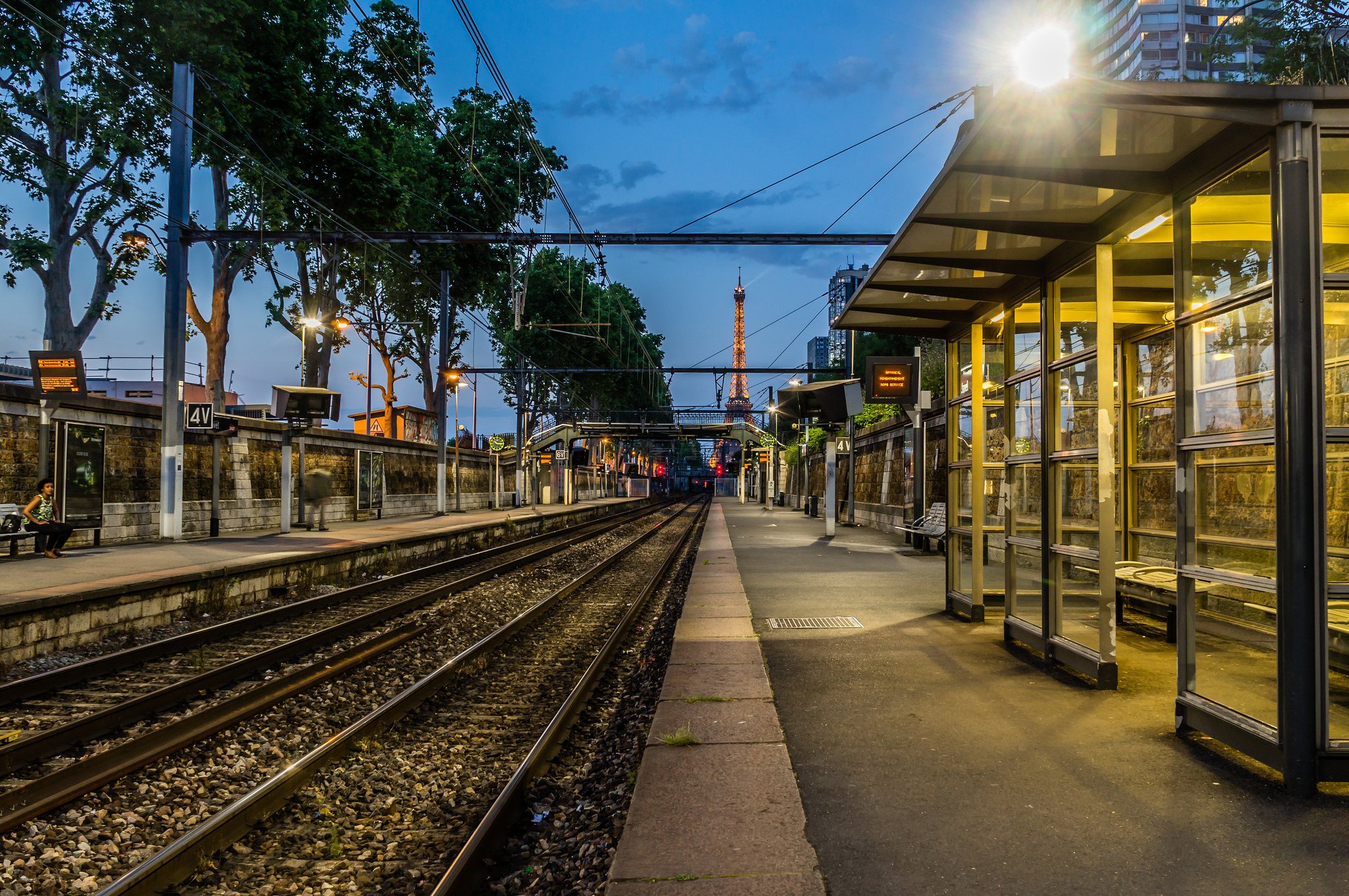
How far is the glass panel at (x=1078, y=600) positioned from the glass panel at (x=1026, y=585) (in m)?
0.28

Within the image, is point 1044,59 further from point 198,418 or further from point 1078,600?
point 198,418

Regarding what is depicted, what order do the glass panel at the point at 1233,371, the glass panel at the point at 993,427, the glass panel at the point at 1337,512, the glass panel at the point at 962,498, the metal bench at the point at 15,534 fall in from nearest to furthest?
1. the glass panel at the point at 1337,512
2. the glass panel at the point at 1233,371
3. the glass panel at the point at 993,427
4. the glass panel at the point at 962,498
5. the metal bench at the point at 15,534

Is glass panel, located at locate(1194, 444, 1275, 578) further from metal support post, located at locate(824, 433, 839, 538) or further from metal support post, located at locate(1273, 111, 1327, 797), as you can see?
metal support post, located at locate(824, 433, 839, 538)

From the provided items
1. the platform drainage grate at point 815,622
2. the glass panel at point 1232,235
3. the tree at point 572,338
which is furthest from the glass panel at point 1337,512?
the tree at point 572,338

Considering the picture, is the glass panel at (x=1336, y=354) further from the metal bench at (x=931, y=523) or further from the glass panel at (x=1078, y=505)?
the metal bench at (x=931, y=523)

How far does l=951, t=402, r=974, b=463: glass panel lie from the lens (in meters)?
8.23

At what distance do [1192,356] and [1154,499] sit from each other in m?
4.44

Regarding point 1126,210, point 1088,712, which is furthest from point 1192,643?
point 1126,210

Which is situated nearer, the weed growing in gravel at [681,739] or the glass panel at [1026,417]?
the weed growing in gravel at [681,739]

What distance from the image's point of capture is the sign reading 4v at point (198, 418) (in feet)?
52.6

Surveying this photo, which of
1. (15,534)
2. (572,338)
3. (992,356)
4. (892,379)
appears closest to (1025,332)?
(992,356)

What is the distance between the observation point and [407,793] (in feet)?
15.1

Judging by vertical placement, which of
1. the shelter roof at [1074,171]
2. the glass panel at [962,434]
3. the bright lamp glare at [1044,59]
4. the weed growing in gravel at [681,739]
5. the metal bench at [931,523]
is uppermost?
the bright lamp glare at [1044,59]

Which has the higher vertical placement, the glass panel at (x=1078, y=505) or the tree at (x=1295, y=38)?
the tree at (x=1295, y=38)
